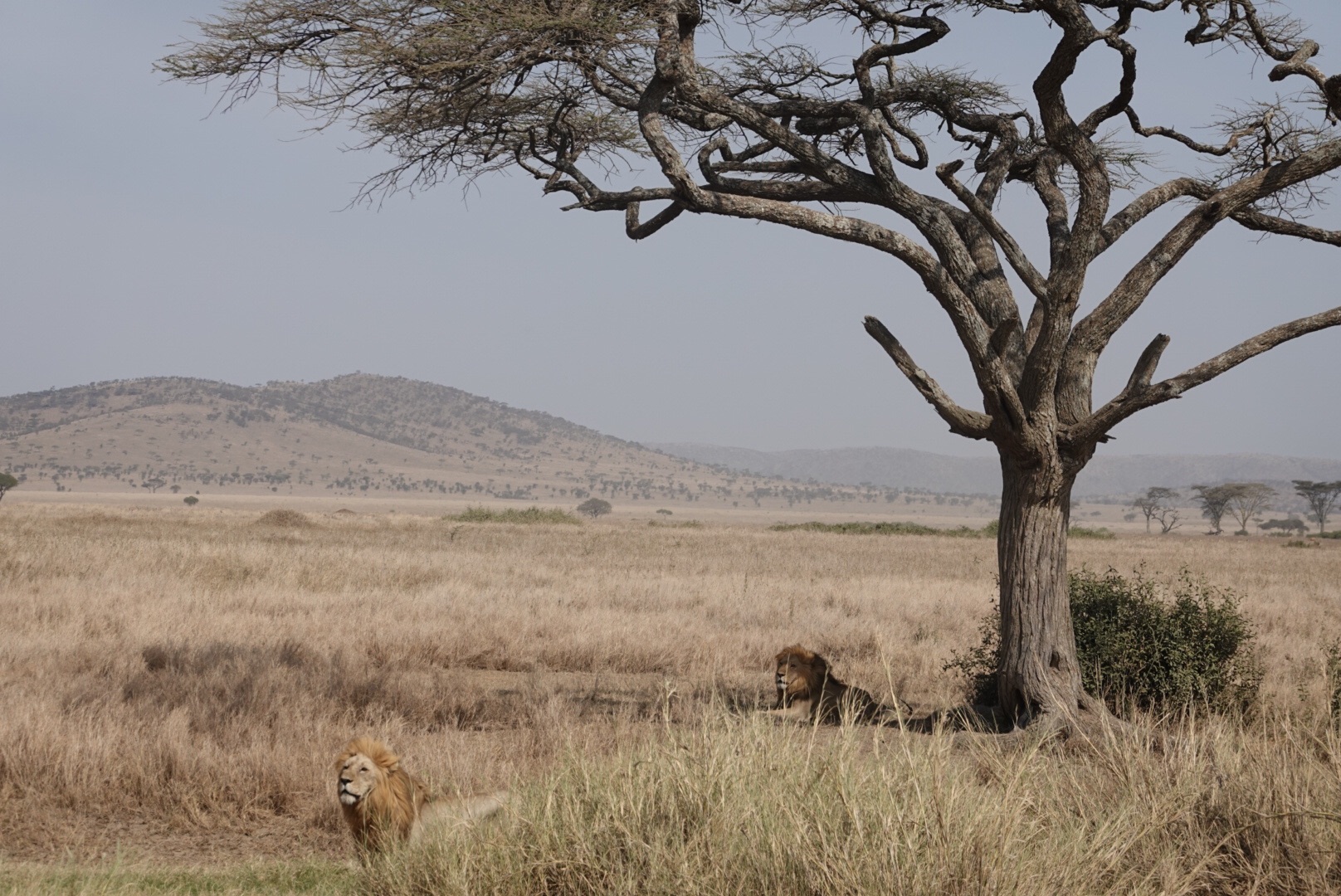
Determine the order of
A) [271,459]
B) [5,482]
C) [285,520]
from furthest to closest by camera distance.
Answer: [271,459] < [5,482] < [285,520]

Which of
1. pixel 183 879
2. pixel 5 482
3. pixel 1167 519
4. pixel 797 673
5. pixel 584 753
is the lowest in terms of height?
pixel 1167 519

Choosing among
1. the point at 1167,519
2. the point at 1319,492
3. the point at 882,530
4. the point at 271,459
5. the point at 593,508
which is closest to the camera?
the point at 882,530

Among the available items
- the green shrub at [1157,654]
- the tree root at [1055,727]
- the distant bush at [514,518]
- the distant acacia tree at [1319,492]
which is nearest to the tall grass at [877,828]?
the tree root at [1055,727]

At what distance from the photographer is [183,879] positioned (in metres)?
5.73

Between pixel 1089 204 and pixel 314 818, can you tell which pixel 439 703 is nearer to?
pixel 314 818

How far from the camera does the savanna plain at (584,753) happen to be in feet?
14.2

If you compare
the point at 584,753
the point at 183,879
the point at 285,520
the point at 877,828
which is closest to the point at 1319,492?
the point at 285,520

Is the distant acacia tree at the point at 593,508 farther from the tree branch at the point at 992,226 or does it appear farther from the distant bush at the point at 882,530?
the tree branch at the point at 992,226

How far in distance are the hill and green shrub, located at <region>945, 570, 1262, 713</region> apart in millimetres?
141878

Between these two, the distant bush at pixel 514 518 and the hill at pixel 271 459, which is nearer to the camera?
the distant bush at pixel 514 518

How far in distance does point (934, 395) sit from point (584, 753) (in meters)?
4.49

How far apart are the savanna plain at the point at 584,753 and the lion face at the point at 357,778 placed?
12.6 inches

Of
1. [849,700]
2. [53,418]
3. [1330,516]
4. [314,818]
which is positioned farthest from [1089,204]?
[1330,516]

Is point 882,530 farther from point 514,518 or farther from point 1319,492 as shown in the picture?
point 1319,492
